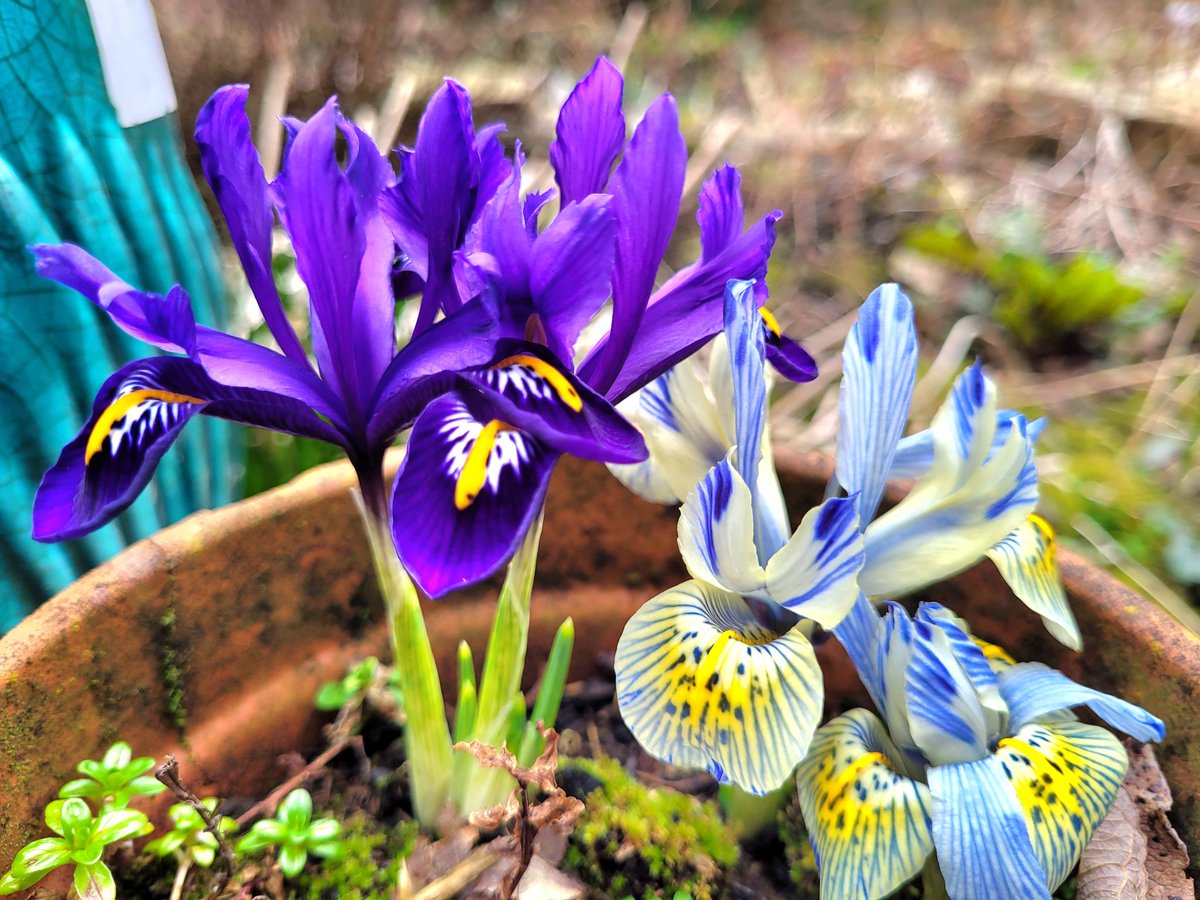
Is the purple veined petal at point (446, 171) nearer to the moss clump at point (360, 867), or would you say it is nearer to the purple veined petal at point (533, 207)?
the purple veined petal at point (533, 207)

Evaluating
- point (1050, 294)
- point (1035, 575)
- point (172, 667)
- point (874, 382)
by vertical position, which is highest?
point (874, 382)

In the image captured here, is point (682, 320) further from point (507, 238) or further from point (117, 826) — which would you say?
point (117, 826)

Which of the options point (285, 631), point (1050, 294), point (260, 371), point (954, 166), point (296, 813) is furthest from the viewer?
point (954, 166)

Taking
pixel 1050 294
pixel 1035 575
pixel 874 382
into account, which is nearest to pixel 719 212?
pixel 874 382

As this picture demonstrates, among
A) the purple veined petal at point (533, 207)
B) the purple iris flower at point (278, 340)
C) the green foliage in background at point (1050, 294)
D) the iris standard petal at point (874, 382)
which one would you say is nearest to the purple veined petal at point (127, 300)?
the purple iris flower at point (278, 340)

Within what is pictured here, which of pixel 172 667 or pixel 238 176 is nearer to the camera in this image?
pixel 238 176

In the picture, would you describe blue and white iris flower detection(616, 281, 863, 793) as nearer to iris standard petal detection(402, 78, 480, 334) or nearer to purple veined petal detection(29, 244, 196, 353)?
iris standard petal detection(402, 78, 480, 334)

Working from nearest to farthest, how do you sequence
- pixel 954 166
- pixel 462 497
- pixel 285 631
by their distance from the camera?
pixel 462 497
pixel 285 631
pixel 954 166

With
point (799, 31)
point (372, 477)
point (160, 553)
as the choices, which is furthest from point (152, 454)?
point (799, 31)
